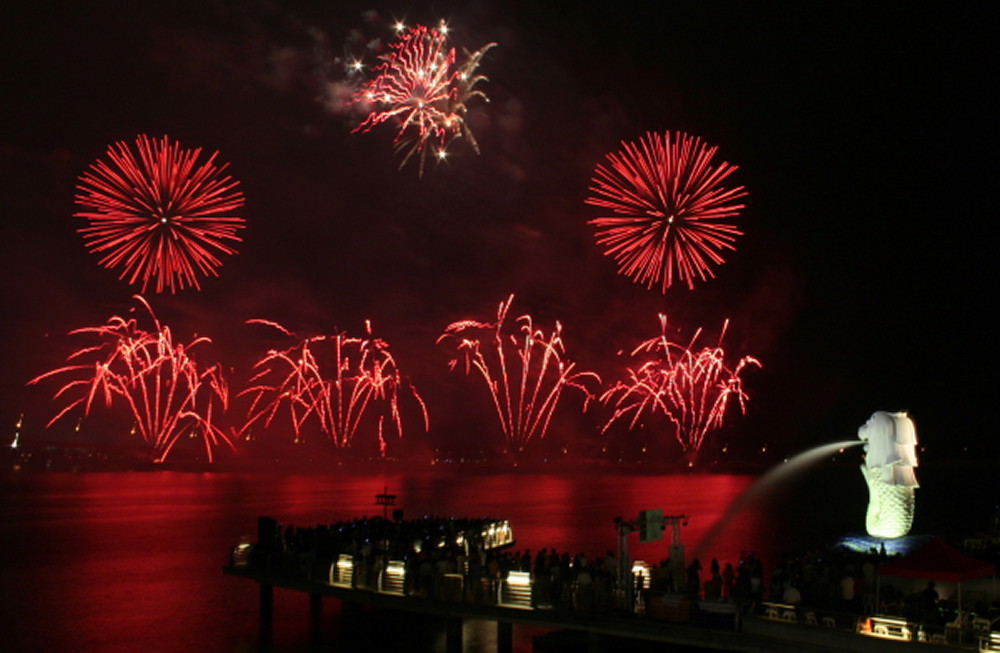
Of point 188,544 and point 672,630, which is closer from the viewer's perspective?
point 672,630

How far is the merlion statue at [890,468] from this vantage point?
37.8m

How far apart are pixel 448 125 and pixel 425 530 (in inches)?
631

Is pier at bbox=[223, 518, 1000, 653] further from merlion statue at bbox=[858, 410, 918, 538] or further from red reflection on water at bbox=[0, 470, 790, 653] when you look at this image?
merlion statue at bbox=[858, 410, 918, 538]

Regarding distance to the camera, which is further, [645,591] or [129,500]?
[129,500]

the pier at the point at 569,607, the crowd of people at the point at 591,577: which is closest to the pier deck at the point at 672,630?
the pier at the point at 569,607

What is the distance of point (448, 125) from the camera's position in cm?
3634

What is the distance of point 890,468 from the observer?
124 feet

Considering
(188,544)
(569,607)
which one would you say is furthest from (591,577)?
(188,544)

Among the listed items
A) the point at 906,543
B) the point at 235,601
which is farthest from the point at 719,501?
the point at 235,601

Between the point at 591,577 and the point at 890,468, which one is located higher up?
the point at 890,468

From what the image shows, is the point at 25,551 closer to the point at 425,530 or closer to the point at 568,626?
the point at 425,530

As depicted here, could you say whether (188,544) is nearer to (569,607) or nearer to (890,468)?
(890,468)

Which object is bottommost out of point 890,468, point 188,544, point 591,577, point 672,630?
point 188,544

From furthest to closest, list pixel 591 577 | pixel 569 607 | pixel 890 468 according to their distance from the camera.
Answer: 1. pixel 890 468
2. pixel 591 577
3. pixel 569 607
